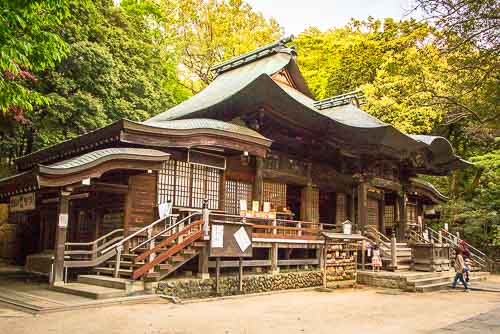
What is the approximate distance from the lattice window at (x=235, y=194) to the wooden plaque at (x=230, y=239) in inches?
122

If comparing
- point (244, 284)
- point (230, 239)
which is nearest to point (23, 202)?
point (230, 239)

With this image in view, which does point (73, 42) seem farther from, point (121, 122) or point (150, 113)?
point (121, 122)

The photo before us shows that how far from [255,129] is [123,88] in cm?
1024

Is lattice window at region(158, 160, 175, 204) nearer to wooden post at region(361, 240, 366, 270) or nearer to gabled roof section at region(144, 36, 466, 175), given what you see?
gabled roof section at region(144, 36, 466, 175)

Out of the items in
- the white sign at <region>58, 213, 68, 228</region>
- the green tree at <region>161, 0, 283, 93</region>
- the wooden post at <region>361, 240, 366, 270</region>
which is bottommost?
the wooden post at <region>361, 240, 366, 270</region>

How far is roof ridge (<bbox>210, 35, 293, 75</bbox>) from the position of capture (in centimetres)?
1967

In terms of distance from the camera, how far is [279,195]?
16.7 m

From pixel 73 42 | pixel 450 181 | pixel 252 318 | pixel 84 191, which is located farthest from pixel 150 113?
pixel 450 181

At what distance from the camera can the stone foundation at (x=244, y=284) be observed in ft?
34.3

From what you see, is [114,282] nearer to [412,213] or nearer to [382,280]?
[382,280]

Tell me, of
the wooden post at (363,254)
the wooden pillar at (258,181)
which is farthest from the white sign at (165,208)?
the wooden post at (363,254)

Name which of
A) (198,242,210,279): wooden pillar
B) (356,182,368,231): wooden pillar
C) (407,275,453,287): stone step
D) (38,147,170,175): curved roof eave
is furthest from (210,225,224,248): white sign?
(356,182,368,231): wooden pillar

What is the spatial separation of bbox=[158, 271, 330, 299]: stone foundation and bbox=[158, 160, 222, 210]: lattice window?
3006 millimetres

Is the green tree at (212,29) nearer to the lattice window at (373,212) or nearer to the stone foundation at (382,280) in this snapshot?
the lattice window at (373,212)
